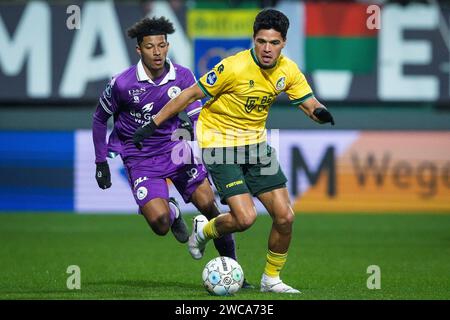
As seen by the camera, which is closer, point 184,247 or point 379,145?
point 184,247

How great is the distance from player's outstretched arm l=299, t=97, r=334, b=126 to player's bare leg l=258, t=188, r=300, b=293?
0.68 meters

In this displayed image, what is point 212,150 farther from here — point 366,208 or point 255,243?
point 366,208

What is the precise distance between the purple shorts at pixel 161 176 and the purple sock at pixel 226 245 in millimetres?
552

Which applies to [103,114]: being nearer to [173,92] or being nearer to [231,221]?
[173,92]

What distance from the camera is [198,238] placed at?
920cm

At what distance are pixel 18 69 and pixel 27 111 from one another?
1.80 meters

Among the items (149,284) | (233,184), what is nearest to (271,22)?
(233,184)

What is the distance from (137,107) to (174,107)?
104 centimetres

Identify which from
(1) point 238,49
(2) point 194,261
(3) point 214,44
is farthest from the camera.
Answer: (3) point 214,44

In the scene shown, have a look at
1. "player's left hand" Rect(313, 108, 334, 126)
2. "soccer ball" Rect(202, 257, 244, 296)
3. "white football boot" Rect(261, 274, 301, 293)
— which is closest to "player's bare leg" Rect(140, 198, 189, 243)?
"soccer ball" Rect(202, 257, 244, 296)

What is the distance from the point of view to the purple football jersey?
964 centimetres
